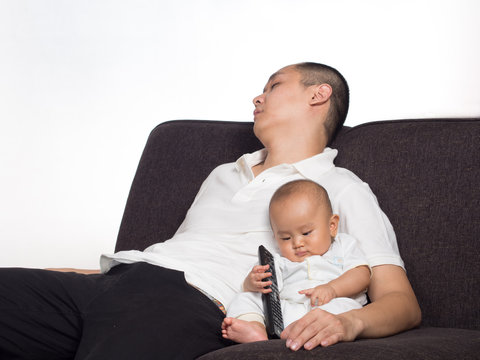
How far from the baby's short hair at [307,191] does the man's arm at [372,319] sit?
0.19 meters

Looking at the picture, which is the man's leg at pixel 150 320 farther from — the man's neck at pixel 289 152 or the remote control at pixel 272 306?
the man's neck at pixel 289 152

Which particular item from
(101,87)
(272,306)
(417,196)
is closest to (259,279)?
(272,306)

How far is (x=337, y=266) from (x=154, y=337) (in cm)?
45

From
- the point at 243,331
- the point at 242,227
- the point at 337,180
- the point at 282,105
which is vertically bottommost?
the point at 243,331

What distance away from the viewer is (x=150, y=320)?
1102 millimetres

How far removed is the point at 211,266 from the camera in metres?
1.37

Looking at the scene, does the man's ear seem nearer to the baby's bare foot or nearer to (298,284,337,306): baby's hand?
(298,284,337,306): baby's hand

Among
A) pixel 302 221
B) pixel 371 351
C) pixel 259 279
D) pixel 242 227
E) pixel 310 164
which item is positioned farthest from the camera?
pixel 310 164

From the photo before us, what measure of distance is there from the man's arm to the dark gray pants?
0.71ft

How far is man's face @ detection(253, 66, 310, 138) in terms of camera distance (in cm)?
172

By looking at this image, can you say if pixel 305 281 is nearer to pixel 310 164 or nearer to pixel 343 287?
pixel 343 287

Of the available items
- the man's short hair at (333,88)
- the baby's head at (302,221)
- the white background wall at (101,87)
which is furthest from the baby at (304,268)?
the white background wall at (101,87)

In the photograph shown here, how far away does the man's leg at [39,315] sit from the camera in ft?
3.86

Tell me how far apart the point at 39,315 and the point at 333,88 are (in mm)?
1128
